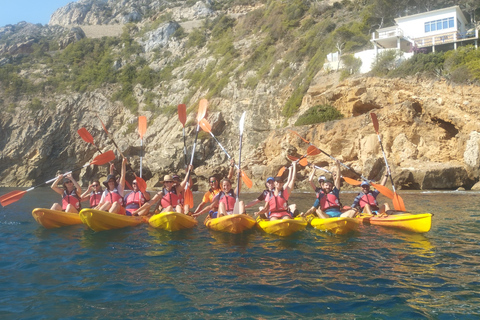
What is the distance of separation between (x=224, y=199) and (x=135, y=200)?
2.53m

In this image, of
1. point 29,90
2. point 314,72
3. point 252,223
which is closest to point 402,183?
point 314,72

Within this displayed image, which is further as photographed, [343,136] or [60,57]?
[60,57]

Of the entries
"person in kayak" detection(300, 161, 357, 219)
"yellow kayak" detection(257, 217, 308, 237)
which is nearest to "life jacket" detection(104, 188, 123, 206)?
"yellow kayak" detection(257, 217, 308, 237)

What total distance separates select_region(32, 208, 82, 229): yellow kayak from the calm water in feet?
1.94

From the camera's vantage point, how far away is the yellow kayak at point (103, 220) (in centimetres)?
786

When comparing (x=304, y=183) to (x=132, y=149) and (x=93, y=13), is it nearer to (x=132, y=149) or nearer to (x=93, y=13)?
(x=132, y=149)

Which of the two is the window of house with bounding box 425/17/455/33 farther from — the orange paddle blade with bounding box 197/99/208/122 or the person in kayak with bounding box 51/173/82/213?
the person in kayak with bounding box 51/173/82/213

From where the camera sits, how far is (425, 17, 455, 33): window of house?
24.1 metres

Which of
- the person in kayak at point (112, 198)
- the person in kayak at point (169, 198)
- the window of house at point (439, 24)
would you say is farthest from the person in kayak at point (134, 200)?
the window of house at point (439, 24)

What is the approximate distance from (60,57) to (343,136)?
37688 mm

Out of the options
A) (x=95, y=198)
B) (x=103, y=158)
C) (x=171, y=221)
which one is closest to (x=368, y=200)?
(x=171, y=221)

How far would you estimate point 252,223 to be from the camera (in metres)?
7.92

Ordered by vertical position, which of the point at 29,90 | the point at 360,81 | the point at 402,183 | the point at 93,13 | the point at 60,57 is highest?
the point at 93,13

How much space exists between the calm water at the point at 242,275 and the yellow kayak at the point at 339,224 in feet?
0.69
